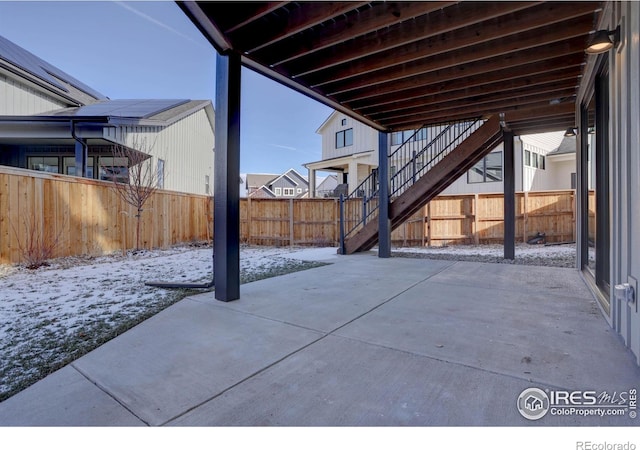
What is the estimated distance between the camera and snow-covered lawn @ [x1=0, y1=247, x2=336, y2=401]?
2.26m

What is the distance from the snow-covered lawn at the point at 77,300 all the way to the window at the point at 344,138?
35.4 feet

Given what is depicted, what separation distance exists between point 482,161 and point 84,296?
12852 mm

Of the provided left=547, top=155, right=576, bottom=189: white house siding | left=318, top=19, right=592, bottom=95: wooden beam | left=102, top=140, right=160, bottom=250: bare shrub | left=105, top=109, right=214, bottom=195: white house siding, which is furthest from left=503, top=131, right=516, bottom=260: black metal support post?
left=105, top=109, right=214, bottom=195: white house siding

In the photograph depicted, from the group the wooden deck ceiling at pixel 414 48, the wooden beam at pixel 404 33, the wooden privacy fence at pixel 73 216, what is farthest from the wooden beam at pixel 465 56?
the wooden privacy fence at pixel 73 216

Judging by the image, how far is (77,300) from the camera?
3691mm

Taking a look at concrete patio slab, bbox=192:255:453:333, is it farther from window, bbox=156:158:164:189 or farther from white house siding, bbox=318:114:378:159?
white house siding, bbox=318:114:378:159

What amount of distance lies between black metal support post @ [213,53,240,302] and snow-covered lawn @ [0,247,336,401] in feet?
2.30

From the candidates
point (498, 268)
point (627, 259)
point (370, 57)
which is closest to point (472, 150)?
point (498, 268)

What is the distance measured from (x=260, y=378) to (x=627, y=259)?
2568 millimetres

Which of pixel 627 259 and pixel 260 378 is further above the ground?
pixel 627 259

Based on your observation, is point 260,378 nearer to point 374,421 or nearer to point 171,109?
point 374,421

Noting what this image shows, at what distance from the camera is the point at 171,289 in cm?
423

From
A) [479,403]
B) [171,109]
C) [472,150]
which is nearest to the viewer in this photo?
[479,403]

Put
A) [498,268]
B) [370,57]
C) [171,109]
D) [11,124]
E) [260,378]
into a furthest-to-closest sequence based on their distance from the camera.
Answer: [171,109]
[11,124]
[498,268]
[370,57]
[260,378]
